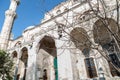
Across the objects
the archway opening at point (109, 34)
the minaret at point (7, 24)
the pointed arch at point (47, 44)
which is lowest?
the archway opening at point (109, 34)

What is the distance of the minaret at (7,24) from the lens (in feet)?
62.4

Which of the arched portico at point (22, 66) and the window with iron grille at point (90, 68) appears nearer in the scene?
the window with iron grille at point (90, 68)

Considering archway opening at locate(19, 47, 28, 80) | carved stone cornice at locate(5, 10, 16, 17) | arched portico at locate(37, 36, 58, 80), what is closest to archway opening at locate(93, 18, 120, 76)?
arched portico at locate(37, 36, 58, 80)

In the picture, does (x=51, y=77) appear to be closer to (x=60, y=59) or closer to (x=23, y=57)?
(x=60, y=59)

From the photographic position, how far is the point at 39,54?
14.0 m

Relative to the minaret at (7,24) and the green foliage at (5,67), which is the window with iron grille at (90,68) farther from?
the minaret at (7,24)

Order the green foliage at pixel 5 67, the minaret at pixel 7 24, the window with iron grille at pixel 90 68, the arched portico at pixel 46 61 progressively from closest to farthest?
1. the window with iron grille at pixel 90 68
2. the green foliage at pixel 5 67
3. the arched portico at pixel 46 61
4. the minaret at pixel 7 24

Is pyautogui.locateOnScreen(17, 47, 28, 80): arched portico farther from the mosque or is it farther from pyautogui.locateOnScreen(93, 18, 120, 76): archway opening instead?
pyautogui.locateOnScreen(93, 18, 120, 76): archway opening

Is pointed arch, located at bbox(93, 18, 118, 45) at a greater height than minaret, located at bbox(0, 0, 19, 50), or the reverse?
minaret, located at bbox(0, 0, 19, 50)

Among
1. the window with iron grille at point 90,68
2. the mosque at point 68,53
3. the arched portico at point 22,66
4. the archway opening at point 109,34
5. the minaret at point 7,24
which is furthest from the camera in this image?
the minaret at point 7,24

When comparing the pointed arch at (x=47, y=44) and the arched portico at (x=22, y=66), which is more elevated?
the pointed arch at (x=47, y=44)

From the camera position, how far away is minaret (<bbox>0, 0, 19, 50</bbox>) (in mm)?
19031

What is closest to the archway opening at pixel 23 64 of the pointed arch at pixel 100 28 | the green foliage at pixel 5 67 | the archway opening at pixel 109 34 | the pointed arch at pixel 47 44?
the pointed arch at pixel 47 44

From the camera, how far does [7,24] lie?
2072cm
